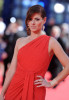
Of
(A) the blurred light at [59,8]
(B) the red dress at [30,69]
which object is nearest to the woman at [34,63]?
(B) the red dress at [30,69]

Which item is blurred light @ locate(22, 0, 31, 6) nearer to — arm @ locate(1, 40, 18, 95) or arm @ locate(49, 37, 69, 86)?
arm @ locate(1, 40, 18, 95)

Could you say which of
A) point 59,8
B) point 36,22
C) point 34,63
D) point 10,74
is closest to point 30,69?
point 34,63

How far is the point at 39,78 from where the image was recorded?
219 cm

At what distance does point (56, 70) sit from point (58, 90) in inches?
21.0

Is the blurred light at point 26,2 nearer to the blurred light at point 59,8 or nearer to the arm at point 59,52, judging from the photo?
the blurred light at point 59,8

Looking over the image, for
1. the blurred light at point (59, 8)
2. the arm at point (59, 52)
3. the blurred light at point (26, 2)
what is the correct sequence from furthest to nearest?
the blurred light at point (26, 2) < the blurred light at point (59, 8) < the arm at point (59, 52)

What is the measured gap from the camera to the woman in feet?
7.13

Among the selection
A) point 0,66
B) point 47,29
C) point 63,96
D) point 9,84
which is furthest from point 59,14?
point 9,84

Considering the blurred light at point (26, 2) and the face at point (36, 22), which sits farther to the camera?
the blurred light at point (26, 2)

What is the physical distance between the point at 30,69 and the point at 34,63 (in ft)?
0.21

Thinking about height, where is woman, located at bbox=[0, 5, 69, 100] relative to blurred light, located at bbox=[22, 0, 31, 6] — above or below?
above

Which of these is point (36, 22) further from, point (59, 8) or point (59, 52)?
point (59, 8)

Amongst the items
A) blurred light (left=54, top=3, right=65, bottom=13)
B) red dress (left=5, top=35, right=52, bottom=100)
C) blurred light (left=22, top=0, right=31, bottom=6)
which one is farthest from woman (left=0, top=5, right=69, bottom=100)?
blurred light (left=22, top=0, right=31, bottom=6)

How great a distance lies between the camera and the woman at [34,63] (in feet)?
7.13
